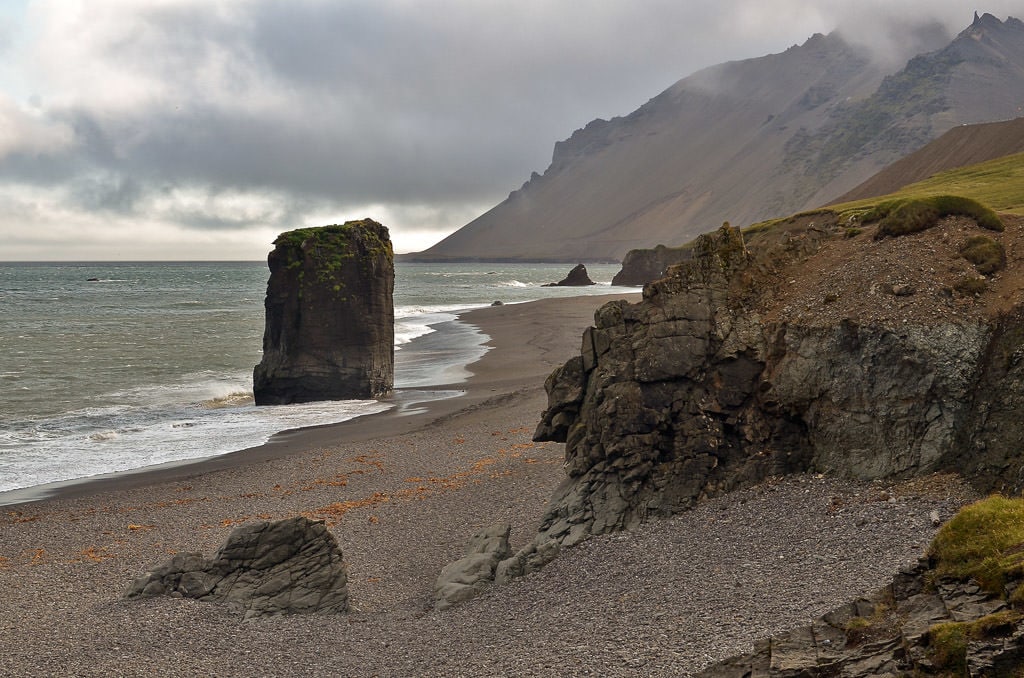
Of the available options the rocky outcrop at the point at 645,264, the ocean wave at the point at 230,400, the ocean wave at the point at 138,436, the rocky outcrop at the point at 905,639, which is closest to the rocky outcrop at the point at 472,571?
Answer: the rocky outcrop at the point at 905,639

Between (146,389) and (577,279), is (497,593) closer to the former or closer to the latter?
(146,389)

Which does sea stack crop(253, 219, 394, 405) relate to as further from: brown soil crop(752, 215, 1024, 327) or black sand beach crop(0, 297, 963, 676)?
brown soil crop(752, 215, 1024, 327)

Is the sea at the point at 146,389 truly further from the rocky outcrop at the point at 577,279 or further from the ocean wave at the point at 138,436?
the rocky outcrop at the point at 577,279

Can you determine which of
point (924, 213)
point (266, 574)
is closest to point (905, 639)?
point (266, 574)

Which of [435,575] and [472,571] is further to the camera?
[435,575]

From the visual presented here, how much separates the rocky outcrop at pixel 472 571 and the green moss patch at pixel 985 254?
10589 millimetres

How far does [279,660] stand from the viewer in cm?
1328

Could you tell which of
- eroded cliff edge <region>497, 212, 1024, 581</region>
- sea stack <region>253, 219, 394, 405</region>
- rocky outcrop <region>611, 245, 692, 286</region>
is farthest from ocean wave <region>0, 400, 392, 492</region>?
rocky outcrop <region>611, 245, 692, 286</region>

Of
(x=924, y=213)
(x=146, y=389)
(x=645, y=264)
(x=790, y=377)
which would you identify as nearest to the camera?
(x=790, y=377)

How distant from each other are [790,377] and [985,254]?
4.55m

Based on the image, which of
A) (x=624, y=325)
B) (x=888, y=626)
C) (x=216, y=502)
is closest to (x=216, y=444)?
(x=216, y=502)

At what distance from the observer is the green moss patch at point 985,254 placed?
54.3 ft

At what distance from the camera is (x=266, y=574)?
16078mm

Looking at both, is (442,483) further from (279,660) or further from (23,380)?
(23,380)
